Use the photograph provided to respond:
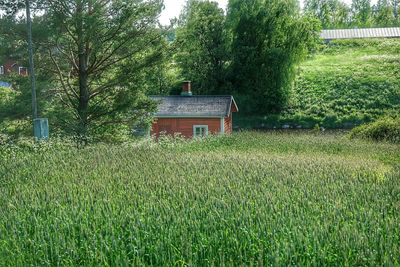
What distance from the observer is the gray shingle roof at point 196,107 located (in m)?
27.6

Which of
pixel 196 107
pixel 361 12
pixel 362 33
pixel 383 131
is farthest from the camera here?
pixel 361 12

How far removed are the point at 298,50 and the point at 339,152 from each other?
23979 millimetres

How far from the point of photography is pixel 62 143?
14.3m

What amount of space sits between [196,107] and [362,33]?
44460 millimetres

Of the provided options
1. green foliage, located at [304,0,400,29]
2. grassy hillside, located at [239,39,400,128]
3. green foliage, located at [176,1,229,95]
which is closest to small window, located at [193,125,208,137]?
grassy hillside, located at [239,39,400,128]

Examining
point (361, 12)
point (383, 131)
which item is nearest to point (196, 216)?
point (383, 131)

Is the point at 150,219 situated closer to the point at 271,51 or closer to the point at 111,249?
the point at 111,249

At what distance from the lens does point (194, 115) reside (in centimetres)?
2780

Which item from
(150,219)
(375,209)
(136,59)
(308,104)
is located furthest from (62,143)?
(308,104)

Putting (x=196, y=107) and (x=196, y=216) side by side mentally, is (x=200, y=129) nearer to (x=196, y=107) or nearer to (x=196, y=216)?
(x=196, y=107)

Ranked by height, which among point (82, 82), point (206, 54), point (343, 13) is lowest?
point (82, 82)

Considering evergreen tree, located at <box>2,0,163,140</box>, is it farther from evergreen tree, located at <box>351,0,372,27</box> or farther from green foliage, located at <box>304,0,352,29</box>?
evergreen tree, located at <box>351,0,372,27</box>

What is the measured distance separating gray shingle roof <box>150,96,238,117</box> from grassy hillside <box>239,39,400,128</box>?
1013cm

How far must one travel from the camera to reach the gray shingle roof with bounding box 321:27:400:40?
63531mm
